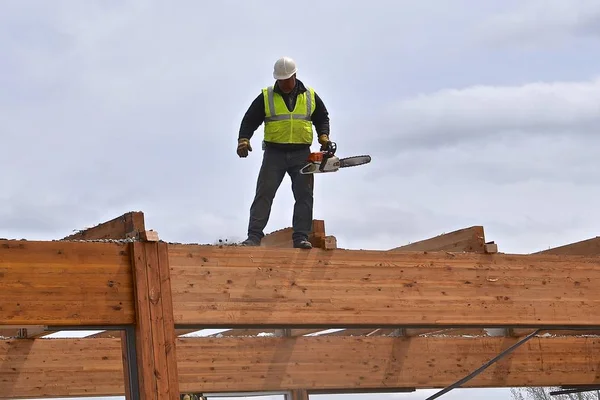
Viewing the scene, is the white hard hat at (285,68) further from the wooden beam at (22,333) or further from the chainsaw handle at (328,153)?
the wooden beam at (22,333)

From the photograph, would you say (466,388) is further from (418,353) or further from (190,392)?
(190,392)

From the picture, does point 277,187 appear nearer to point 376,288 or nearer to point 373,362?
point 376,288

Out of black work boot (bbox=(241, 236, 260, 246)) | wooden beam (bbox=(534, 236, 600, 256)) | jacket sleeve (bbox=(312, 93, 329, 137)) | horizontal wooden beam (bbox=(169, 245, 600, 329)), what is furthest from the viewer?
wooden beam (bbox=(534, 236, 600, 256))

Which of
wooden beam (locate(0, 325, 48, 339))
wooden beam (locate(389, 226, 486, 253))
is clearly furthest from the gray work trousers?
wooden beam (locate(0, 325, 48, 339))

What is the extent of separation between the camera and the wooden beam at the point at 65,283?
7340 millimetres

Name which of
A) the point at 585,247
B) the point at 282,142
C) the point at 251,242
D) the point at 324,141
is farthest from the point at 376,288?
the point at 585,247

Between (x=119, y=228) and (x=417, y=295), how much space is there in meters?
2.44

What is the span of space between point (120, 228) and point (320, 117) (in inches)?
80.3

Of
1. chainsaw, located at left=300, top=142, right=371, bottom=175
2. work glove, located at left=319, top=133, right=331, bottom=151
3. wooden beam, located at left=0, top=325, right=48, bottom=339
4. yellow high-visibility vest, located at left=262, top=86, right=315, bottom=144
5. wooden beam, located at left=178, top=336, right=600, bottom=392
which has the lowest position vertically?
wooden beam, located at left=178, top=336, right=600, bottom=392

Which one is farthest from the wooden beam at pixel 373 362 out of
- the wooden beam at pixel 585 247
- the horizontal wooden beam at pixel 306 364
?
the wooden beam at pixel 585 247

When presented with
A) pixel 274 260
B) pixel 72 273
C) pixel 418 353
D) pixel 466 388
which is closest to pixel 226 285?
pixel 274 260

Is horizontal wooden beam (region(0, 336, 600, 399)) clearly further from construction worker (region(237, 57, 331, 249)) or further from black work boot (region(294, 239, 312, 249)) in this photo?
black work boot (region(294, 239, 312, 249))

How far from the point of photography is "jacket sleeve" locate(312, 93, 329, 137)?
30.0 ft

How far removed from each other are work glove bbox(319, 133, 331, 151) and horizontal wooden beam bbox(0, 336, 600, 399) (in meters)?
4.24
